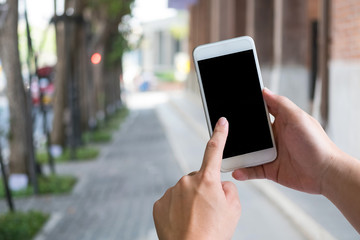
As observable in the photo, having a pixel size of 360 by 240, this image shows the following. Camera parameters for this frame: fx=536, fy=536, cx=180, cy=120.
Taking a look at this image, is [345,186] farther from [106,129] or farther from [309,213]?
[106,129]

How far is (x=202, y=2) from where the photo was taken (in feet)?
89.6

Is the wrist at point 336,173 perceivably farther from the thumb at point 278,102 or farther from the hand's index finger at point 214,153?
the hand's index finger at point 214,153

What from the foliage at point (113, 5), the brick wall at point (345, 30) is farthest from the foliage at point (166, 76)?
the brick wall at point (345, 30)

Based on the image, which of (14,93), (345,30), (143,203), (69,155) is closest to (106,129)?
(69,155)

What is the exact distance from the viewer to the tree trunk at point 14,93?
782cm

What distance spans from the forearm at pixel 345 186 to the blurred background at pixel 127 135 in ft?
9.49

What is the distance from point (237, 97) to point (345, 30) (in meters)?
5.72

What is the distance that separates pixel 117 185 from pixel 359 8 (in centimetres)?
476

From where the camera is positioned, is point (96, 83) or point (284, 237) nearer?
point (284, 237)

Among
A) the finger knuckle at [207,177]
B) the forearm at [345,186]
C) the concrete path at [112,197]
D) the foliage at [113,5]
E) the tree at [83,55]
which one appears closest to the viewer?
the finger knuckle at [207,177]

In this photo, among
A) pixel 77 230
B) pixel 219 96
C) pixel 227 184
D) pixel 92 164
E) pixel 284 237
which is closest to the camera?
pixel 227 184

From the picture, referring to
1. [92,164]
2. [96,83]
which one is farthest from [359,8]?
[96,83]

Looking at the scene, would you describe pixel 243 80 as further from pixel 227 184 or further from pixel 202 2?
pixel 202 2

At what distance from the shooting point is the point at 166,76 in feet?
192
